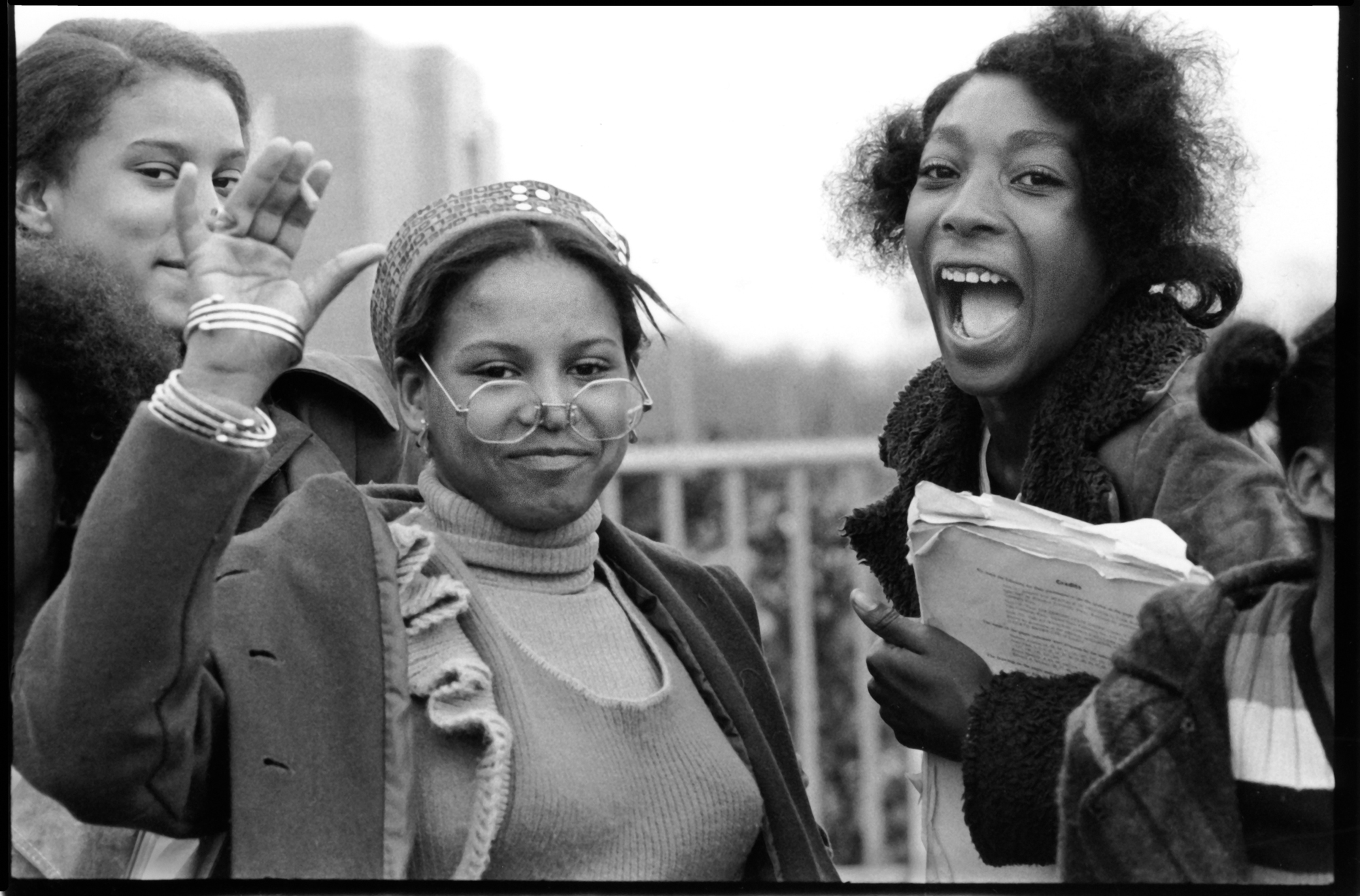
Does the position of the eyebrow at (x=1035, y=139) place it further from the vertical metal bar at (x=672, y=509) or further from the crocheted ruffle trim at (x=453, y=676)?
the vertical metal bar at (x=672, y=509)

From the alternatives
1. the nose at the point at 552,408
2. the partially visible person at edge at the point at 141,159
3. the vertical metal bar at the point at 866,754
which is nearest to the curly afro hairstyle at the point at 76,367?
the partially visible person at edge at the point at 141,159

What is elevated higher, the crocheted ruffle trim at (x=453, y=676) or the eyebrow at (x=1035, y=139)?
the eyebrow at (x=1035, y=139)

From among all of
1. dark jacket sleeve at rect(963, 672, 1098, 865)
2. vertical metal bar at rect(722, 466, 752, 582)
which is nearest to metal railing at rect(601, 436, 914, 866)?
vertical metal bar at rect(722, 466, 752, 582)

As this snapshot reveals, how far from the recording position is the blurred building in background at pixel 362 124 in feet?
8.87

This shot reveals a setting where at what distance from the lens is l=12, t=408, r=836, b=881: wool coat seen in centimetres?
200

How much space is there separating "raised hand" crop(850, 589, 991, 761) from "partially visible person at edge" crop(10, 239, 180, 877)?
109cm

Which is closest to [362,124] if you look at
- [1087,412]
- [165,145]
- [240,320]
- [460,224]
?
[165,145]

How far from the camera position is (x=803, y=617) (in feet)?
14.3

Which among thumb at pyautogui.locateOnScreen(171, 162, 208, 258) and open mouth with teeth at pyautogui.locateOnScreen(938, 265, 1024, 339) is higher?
thumb at pyautogui.locateOnScreen(171, 162, 208, 258)

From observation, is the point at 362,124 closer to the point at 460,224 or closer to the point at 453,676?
the point at 460,224

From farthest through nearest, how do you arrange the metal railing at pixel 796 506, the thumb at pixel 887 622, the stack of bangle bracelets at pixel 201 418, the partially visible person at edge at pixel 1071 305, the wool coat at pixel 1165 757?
the metal railing at pixel 796 506 < the thumb at pixel 887 622 < the partially visible person at edge at pixel 1071 305 < the wool coat at pixel 1165 757 < the stack of bangle bracelets at pixel 201 418

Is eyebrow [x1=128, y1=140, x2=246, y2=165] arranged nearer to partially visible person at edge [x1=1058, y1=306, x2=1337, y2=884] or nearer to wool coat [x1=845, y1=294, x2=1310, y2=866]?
wool coat [x1=845, y1=294, x2=1310, y2=866]

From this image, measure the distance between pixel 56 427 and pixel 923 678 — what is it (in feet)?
4.16

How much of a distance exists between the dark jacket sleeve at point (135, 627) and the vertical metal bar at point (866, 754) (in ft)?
8.35
